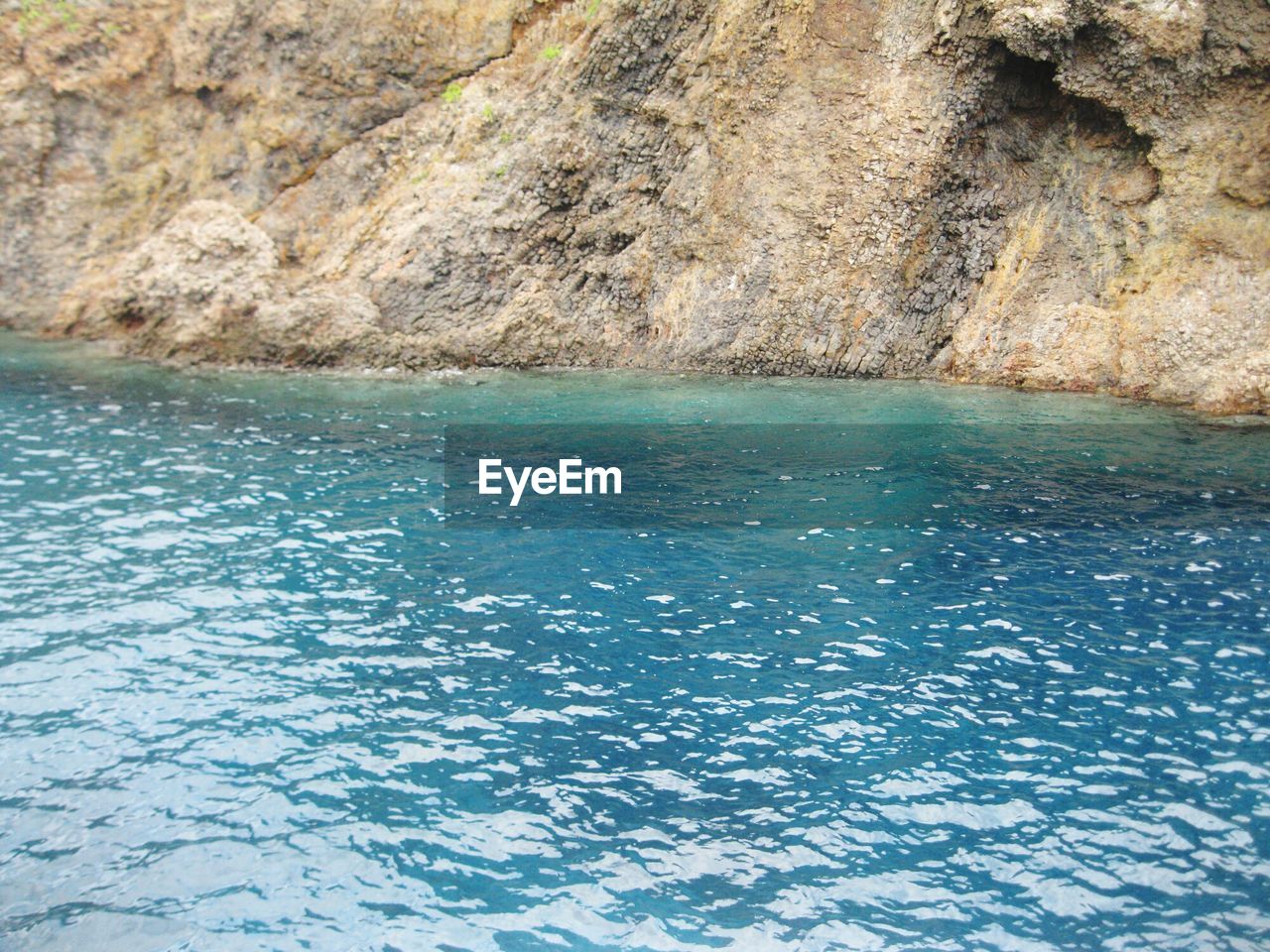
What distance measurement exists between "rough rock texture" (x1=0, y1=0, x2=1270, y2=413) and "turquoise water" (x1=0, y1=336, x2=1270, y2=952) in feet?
22.8

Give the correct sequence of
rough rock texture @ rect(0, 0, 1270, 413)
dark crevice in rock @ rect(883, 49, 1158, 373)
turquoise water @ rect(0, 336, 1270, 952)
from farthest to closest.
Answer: dark crevice in rock @ rect(883, 49, 1158, 373), rough rock texture @ rect(0, 0, 1270, 413), turquoise water @ rect(0, 336, 1270, 952)

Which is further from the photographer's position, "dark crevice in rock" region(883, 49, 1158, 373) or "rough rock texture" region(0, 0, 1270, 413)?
"dark crevice in rock" region(883, 49, 1158, 373)

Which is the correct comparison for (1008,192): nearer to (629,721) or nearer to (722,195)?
(722,195)

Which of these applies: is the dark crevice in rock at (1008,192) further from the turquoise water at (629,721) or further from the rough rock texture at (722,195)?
the turquoise water at (629,721)

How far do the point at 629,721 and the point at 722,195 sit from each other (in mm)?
16320

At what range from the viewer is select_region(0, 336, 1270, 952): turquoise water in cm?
647

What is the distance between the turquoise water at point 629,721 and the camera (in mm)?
6473

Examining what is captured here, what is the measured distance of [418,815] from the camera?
7348 millimetres

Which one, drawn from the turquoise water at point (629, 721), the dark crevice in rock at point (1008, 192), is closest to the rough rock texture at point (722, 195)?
the dark crevice in rock at point (1008, 192)

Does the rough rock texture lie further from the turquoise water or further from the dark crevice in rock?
the turquoise water

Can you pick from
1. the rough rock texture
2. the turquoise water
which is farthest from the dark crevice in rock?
the turquoise water

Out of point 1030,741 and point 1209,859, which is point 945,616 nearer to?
point 1030,741

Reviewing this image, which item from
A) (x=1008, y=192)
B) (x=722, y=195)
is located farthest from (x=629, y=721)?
(x=1008, y=192)

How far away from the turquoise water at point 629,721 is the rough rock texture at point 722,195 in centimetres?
696
